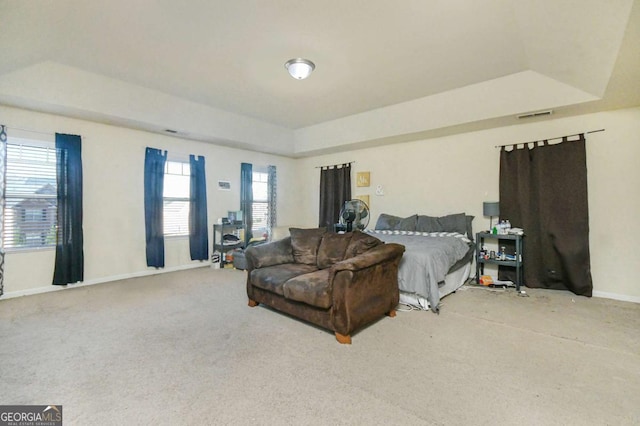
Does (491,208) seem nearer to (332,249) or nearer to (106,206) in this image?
(332,249)

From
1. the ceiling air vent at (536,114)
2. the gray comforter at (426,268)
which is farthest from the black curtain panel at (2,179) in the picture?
the ceiling air vent at (536,114)

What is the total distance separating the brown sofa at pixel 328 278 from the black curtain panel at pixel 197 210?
2.29 m

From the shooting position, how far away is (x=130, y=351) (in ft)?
6.98

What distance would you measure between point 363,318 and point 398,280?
2.64 ft

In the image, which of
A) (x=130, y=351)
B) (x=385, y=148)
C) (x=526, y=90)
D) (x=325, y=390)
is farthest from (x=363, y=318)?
(x=385, y=148)

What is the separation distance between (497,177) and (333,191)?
293 centimetres

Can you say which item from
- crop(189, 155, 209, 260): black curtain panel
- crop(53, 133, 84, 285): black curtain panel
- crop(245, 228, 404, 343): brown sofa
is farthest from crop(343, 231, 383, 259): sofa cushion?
crop(53, 133, 84, 285): black curtain panel

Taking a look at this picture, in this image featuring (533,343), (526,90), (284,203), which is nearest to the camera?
(533,343)

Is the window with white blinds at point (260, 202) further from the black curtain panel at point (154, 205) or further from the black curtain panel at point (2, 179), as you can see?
the black curtain panel at point (2, 179)

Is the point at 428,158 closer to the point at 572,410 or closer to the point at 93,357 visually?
the point at 572,410

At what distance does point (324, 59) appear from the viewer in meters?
3.06

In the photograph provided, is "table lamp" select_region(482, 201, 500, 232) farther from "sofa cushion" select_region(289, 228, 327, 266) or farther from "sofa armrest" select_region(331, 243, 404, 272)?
"sofa cushion" select_region(289, 228, 327, 266)

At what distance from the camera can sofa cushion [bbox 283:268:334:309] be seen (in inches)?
90.4

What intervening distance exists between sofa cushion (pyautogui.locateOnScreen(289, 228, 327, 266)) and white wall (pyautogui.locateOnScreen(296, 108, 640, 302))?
227 cm
